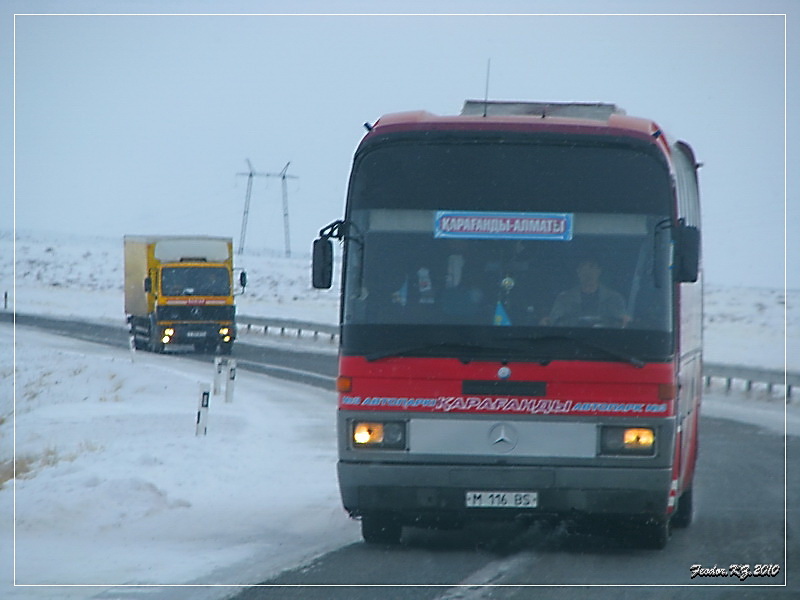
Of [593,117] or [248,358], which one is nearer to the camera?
[593,117]

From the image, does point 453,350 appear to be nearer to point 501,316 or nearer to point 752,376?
point 501,316

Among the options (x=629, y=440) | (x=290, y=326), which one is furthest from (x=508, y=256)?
(x=290, y=326)

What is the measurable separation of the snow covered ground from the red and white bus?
1.35 meters

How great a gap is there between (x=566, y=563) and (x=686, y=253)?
2.25 meters

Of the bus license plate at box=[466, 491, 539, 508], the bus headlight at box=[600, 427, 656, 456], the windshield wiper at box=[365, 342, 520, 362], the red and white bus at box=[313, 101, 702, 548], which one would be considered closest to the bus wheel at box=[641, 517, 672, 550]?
the red and white bus at box=[313, 101, 702, 548]

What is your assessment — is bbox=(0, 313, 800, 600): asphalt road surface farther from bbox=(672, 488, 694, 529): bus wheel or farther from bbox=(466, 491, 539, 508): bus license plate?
bbox=(466, 491, 539, 508): bus license plate

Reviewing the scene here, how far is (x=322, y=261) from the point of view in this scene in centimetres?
888

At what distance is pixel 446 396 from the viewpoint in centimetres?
864

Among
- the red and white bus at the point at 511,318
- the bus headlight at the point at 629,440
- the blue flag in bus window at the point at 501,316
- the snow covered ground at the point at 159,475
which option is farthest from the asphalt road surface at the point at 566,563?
the blue flag in bus window at the point at 501,316

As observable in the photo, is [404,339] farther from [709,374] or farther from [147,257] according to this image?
[147,257]

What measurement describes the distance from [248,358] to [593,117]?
87.8ft

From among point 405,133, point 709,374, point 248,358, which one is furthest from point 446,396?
point 248,358

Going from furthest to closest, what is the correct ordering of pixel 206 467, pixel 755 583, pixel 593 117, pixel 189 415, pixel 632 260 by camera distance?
1. pixel 189 415
2. pixel 206 467
3. pixel 593 117
4. pixel 632 260
5. pixel 755 583

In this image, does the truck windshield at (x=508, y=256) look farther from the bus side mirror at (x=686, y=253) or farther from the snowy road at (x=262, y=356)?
the snowy road at (x=262, y=356)
